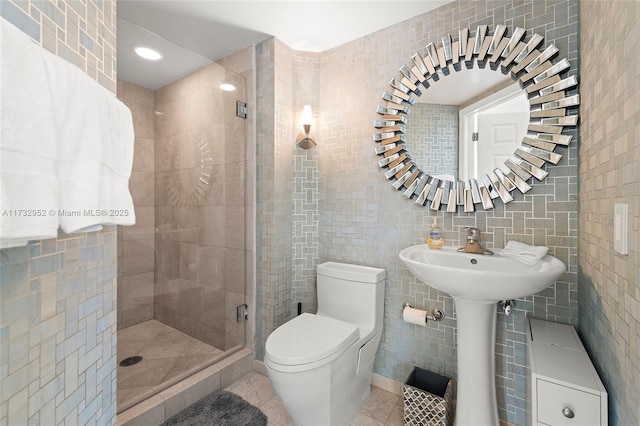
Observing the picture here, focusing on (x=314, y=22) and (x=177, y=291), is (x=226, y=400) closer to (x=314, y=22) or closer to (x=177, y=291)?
(x=177, y=291)

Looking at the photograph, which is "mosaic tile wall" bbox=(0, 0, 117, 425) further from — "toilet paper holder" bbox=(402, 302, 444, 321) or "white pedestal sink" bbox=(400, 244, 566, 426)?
"toilet paper holder" bbox=(402, 302, 444, 321)

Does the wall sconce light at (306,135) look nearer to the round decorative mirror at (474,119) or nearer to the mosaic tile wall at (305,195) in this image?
the mosaic tile wall at (305,195)

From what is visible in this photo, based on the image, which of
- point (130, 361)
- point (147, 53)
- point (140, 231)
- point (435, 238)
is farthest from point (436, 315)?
point (147, 53)

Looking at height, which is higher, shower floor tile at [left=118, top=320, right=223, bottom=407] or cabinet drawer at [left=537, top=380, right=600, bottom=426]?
cabinet drawer at [left=537, top=380, right=600, bottom=426]

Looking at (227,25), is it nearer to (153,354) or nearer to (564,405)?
(153,354)

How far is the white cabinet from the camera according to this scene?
2.57ft

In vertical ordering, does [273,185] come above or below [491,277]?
above

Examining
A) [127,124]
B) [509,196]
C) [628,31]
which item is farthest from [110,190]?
[509,196]

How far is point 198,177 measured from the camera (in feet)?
6.82

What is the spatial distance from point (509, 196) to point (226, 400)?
189 cm

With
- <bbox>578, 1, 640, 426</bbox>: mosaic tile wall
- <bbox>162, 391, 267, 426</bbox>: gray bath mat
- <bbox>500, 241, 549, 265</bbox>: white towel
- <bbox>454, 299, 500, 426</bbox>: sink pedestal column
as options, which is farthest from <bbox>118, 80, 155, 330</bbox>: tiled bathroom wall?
<bbox>578, 1, 640, 426</bbox>: mosaic tile wall

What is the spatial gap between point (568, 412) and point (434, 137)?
4.25 ft

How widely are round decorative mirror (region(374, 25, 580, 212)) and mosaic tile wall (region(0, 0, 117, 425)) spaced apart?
1.40 meters

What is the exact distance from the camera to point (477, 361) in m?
1.26
